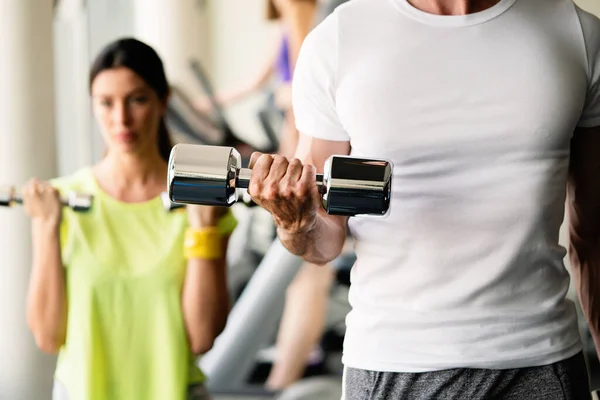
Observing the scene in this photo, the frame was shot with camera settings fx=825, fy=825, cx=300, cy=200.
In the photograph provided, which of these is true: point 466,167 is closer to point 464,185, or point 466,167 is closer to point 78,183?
point 464,185

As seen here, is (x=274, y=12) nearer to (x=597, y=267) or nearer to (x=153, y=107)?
(x=153, y=107)

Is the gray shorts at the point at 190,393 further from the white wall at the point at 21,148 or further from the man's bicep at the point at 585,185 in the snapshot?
the man's bicep at the point at 585,185

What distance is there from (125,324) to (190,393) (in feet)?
0.56

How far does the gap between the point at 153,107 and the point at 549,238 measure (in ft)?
2.86

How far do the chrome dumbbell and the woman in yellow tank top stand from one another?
2.07ft

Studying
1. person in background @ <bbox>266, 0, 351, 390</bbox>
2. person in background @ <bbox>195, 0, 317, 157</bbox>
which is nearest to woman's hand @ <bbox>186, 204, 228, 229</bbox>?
person in background @ <bbox>195, 0, 317, 157</bbox>

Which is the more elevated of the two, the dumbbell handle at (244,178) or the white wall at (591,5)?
the white wall at (591,5)

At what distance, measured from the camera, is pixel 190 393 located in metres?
1.49

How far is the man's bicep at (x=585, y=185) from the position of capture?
1021mm

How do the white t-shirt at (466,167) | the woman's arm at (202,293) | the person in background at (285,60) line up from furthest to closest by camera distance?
the person in background at (285,60)
the woman's arm at (202,293)
the white t-shirt at (466,167)

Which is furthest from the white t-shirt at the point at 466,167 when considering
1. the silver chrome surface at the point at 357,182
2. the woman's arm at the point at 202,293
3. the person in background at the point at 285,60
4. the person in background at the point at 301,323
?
the person in background at the point at 301,323

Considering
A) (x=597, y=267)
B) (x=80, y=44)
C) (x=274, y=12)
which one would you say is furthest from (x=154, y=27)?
(x=597, y=267)

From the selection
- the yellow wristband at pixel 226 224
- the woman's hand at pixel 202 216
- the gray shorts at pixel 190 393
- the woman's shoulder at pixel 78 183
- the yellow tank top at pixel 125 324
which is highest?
the woman's shoulder at pixel 78 183

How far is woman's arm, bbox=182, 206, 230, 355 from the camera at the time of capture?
147 cm
